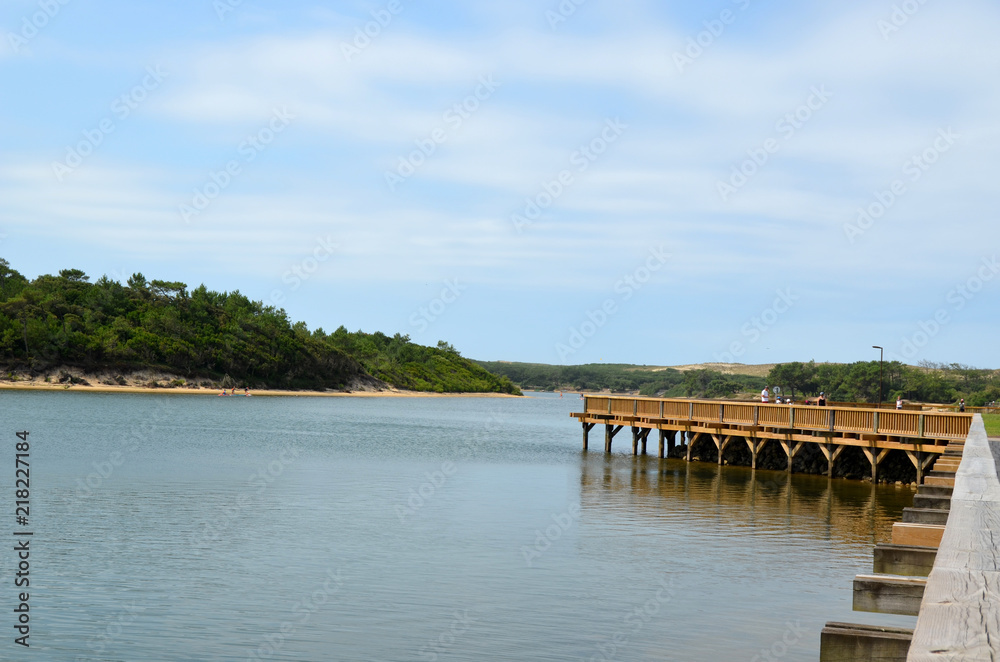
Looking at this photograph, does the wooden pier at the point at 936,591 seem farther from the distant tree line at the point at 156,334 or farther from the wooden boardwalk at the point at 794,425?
the distant tree line at the point at 156,334

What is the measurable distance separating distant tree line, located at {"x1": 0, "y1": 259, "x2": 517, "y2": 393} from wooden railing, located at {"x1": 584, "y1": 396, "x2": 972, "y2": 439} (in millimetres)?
76725

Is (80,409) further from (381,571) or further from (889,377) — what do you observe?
(889,377)

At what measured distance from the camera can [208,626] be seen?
1144 cm

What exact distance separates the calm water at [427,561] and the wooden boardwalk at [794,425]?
1.58 metres

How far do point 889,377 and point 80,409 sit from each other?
91.7 meters

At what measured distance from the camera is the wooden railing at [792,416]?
1113 inches

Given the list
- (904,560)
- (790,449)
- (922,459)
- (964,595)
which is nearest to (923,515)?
(904,560)

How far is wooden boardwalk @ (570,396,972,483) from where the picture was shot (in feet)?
93.4

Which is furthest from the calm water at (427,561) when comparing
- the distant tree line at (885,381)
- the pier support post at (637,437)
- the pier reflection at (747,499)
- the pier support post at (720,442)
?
the distant tree line at (885,381)

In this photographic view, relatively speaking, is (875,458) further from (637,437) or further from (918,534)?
(918,534)

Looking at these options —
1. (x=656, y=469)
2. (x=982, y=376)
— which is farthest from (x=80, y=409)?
(x=982, y=376)

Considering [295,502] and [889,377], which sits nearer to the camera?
[295,502]

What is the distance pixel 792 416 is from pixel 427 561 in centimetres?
2114

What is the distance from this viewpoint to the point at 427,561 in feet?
51.3
